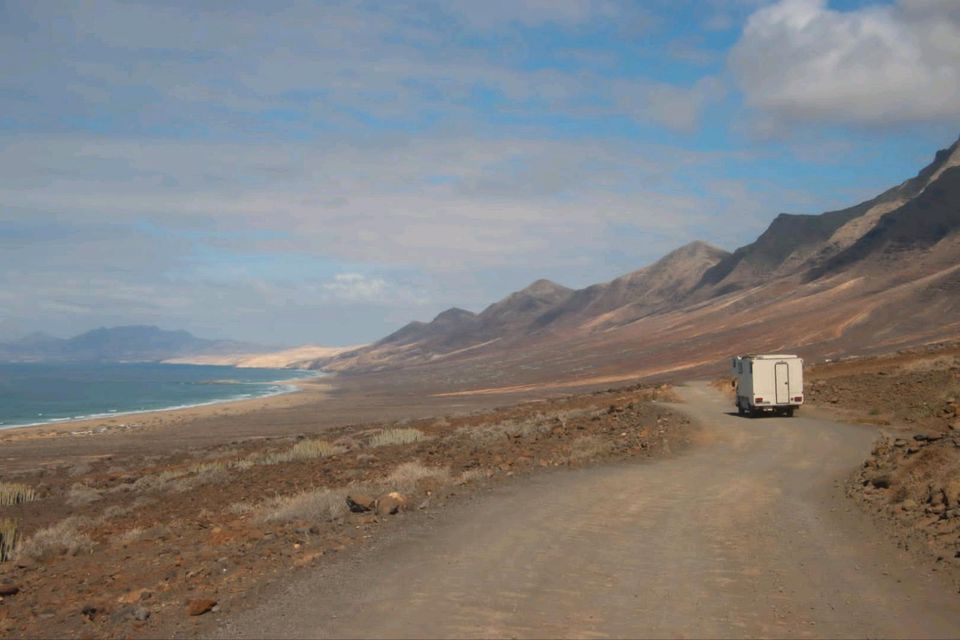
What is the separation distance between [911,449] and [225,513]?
493 inches

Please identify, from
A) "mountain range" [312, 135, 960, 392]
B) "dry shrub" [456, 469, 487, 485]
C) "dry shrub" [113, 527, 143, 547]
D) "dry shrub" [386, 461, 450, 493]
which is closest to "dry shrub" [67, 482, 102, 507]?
"dry shrub" [113, 527, 143, 547]

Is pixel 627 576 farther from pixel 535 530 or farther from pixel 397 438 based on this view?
pixel 397 438

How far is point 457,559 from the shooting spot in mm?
9750

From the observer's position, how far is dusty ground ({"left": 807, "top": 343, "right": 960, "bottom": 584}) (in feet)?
35.7

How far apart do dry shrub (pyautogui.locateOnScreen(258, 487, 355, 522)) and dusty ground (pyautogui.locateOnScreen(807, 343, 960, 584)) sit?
7.70 metres

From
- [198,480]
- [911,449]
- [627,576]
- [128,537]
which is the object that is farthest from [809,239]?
[627,576]

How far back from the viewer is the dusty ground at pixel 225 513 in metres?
9.08

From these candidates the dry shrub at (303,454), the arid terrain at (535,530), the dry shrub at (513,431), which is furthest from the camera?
the dry shrub at (303,454)

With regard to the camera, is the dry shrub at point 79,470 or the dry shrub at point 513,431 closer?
the dry shrub at point 513,431

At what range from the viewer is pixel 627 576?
8883 millimetres

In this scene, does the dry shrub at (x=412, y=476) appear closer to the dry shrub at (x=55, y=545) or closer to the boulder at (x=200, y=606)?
the dry shrub at (x=55, y=545)

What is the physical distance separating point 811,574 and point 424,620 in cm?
426

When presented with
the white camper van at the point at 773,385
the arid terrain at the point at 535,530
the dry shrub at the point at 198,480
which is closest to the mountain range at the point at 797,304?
the white camper van at the point at 773,385

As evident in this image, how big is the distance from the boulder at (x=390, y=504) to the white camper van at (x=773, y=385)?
1929 centimetres
